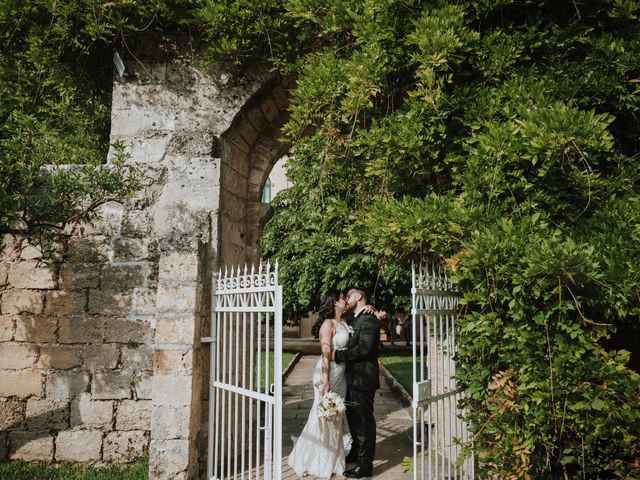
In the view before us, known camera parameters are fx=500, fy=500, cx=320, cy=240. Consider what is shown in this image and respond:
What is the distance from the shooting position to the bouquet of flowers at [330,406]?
4629 millimetres

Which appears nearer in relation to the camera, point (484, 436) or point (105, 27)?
point (484, 436)

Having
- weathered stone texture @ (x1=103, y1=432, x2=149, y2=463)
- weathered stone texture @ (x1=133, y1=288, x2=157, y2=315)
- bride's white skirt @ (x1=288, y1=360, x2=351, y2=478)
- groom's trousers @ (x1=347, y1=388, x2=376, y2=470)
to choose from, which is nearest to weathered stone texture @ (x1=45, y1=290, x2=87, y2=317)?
weathered stone texture @ (x1=133, y1=288, x2=157, y2=315)

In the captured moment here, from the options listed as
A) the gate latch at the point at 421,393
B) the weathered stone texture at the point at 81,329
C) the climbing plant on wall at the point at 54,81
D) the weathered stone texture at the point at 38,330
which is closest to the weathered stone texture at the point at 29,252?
the climbing plant on wall at the point at 54,81

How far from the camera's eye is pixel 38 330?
5215 mm

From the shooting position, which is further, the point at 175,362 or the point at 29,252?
the point at 29,252

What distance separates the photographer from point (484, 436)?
336cm

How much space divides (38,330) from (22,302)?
34cm

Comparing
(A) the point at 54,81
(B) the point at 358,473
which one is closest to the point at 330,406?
(B) the point at 358,473

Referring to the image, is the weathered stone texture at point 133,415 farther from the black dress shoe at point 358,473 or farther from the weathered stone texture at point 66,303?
the black dress shoe at point 358,473

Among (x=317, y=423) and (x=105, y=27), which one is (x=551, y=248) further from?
(x=105, y=27)

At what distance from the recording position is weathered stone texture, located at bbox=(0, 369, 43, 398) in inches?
204

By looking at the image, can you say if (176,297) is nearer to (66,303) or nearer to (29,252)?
(66,303)

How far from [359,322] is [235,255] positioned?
1.59 meters

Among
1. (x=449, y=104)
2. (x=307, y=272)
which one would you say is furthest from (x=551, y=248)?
(x=307, y=272)
